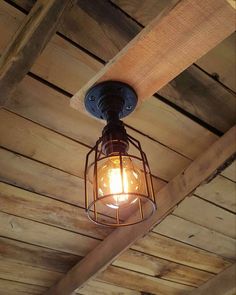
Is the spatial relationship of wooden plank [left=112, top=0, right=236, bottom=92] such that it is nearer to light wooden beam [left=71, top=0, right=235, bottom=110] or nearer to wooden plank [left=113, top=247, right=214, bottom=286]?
light wooden beam [left=71, top=0, right=235, bottom=110]

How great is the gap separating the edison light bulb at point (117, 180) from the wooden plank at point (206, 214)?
0.62 m

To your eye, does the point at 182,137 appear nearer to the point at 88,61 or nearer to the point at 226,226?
the point at 88,61

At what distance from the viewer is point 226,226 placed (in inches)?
60.6

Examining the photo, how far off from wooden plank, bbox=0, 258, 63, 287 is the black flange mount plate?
961 mm

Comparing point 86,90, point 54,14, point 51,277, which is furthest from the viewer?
point 51,277

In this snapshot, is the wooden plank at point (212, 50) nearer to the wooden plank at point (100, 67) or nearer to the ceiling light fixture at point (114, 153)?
the wooden plank at point (100, 67)

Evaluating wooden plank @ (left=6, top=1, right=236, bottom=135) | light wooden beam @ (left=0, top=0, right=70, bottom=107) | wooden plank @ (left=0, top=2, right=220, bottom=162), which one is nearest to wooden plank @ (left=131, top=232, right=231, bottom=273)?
wooden plank @ (left=0, top=2, right=220, bottom=162)

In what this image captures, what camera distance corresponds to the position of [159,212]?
4.34ft

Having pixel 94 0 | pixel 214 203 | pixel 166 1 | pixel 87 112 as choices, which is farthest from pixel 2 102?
pixel 214 203

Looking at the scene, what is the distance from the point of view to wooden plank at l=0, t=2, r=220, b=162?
940 mm

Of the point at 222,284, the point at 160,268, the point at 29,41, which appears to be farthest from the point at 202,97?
the point at 222,284

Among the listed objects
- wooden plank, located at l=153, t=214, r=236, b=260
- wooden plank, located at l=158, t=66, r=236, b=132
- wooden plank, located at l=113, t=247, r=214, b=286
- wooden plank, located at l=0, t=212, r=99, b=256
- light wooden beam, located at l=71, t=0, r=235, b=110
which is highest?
wooden plank, located at l=158, t=66, r=236, b=132

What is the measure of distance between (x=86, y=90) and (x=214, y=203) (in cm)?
82

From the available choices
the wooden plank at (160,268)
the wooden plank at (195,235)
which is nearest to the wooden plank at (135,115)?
the wooden plank at (195,235)
